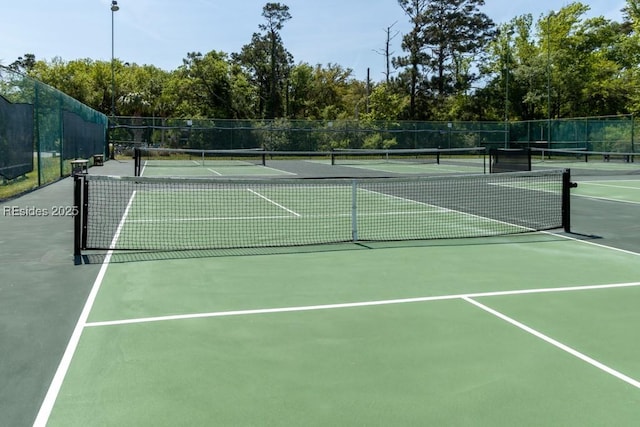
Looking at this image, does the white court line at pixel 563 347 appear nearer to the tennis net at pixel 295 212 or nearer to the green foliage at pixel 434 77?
the tennis net at pixel 295 212

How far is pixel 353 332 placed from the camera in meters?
4.82

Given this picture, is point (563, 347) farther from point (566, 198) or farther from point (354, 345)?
point (566, 198)

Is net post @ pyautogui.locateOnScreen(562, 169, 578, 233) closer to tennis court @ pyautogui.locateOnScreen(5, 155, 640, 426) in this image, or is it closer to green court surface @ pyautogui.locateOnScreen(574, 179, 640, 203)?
tennis court @ pyautogui.locateOnScreen(5, 155, 640, 426)

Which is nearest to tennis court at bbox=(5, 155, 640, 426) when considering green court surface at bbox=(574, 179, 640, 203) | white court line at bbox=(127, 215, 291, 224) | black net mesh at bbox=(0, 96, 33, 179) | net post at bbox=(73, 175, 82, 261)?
net post at bbox=(73, 175, 82, 261)

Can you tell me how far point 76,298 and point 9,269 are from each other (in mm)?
1758

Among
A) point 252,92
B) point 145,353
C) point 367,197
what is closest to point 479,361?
point 145,353

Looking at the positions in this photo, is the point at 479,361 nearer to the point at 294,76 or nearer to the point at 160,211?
the point at 160,211

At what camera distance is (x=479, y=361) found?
13.7ft

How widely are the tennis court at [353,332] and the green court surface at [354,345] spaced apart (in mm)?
14

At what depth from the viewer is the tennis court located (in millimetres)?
3482

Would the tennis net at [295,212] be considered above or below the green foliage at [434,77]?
below

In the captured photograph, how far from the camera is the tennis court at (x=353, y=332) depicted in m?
3.48

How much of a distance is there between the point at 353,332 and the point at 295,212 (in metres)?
7.75

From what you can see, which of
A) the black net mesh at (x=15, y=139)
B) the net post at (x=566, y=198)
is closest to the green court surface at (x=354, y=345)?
the net post at (x=566, y=198)
